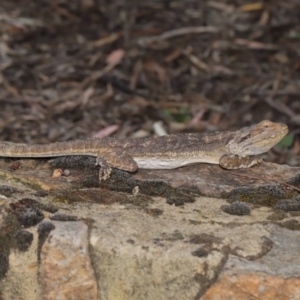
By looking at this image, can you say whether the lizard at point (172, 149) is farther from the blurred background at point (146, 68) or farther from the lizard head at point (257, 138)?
the blurred background at point (146, 68)

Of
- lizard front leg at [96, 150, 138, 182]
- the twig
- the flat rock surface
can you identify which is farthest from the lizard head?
the twig

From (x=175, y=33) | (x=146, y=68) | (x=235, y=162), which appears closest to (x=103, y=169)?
(x=235, y=162)

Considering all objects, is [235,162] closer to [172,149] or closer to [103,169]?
[172,149]

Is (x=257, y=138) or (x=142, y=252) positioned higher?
(x=257, y=138)

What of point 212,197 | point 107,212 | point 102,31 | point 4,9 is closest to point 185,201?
point 212,197

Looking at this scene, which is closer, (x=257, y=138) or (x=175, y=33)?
(x=257, y=138)

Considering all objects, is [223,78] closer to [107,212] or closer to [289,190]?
[289,190]

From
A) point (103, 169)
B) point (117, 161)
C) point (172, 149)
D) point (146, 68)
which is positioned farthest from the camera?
point (146, 68)
